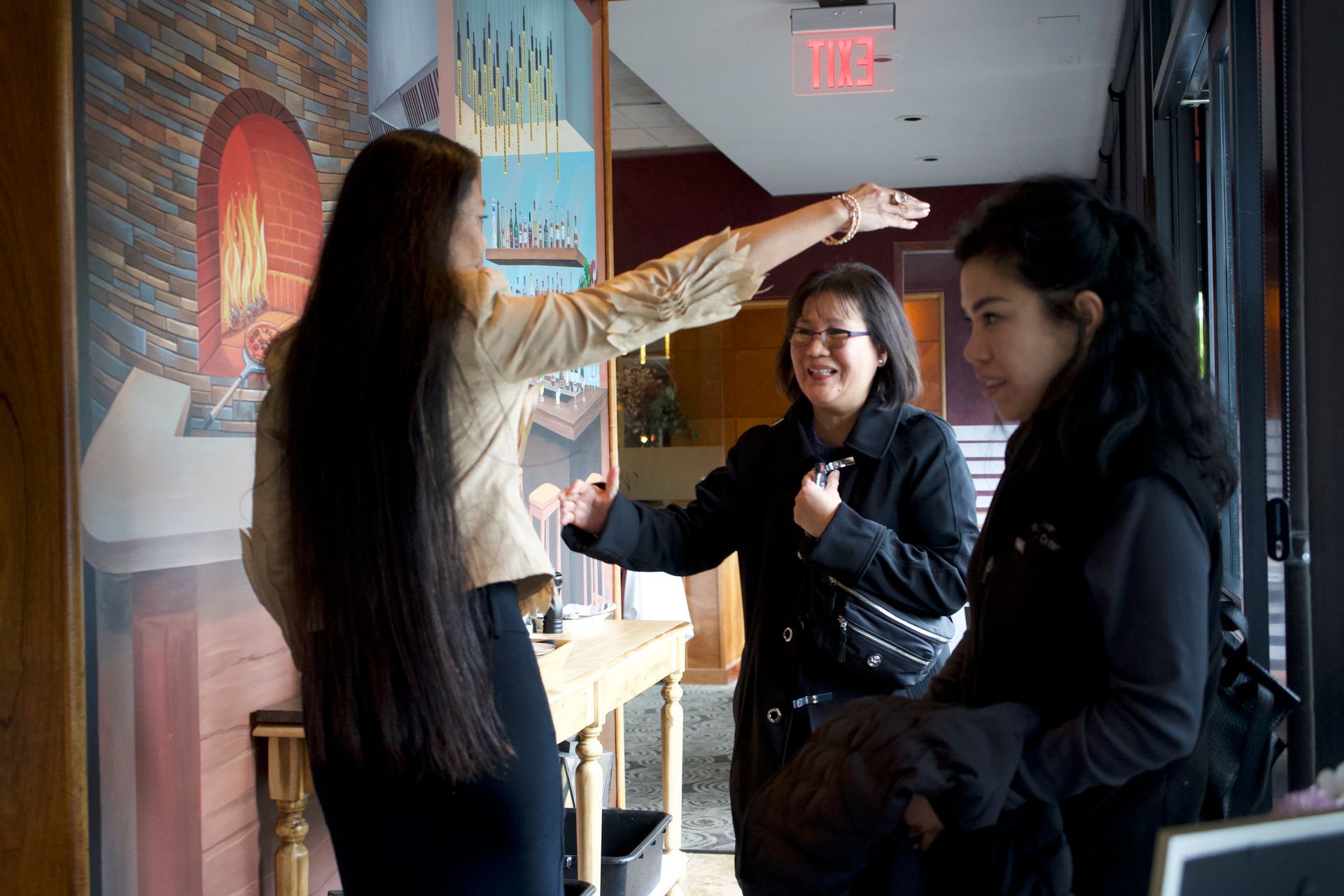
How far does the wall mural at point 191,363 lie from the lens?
184 cm

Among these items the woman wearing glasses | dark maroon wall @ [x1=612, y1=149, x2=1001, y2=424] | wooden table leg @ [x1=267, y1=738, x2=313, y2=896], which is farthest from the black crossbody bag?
dark maroon wall @ [x1=612, y1=149, x2=1001, y2=424]

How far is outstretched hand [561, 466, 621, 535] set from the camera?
6.22 feet

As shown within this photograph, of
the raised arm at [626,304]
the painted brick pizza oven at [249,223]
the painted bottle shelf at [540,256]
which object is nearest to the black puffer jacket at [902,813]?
the raised arm at [626,304]

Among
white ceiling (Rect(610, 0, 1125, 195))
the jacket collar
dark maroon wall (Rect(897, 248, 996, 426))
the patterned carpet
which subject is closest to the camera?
the jacket collar

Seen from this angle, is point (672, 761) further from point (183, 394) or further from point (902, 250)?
point (902, 250)

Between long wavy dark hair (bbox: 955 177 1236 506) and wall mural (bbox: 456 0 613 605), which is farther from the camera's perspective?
wall mural (bbox: 456 0 613 605)

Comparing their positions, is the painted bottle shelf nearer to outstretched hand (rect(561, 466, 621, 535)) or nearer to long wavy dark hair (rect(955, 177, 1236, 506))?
outstretched hand (rect(561, 466, 621, 535))

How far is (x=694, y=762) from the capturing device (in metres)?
5.26

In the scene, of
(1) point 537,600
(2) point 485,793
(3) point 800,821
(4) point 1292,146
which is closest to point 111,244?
(1) point 537,600

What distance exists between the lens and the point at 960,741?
102 centimetres

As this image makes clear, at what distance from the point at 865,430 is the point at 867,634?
0.40 metres

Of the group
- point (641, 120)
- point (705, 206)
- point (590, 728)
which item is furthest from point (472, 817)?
point (705, 206)

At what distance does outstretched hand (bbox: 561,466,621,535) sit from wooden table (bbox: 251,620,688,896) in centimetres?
30

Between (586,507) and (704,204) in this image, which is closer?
(586,507)
